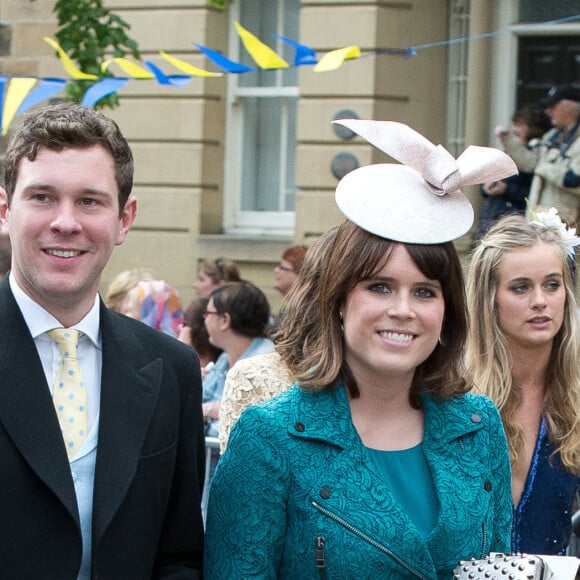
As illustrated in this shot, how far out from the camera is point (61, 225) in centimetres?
296

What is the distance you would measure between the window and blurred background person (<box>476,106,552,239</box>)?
2.94 metres

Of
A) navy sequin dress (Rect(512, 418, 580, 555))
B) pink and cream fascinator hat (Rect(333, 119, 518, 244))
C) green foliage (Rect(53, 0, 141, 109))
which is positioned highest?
green foliage (Rect(53, 0, 141, 109))

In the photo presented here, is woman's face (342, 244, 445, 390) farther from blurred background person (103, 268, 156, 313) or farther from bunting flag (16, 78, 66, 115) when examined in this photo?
bunting flag (16, 78, 66, 115)

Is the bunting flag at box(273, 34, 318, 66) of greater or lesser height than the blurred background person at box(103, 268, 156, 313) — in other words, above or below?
above

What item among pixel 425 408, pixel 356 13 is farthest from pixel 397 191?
pixel 356 13

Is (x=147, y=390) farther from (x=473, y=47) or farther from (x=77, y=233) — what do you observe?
(x=473, y=47)

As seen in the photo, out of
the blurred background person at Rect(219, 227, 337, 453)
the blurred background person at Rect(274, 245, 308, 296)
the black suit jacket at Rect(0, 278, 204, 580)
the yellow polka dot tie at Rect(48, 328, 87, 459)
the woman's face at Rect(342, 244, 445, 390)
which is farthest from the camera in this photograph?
the blurred background person at Rect(274, 245, 308, 296)

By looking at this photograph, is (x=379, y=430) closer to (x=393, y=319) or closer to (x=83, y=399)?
(x=393, y=319)

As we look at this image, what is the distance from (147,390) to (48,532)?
43 centimetres

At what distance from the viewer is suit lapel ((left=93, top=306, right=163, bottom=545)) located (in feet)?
9.62

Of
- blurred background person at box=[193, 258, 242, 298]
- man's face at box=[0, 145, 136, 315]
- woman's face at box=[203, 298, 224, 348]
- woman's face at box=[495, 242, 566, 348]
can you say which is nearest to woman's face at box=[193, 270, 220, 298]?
blurred background person at box=[193, 258, 242, 298]

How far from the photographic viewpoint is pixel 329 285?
10.8 ft

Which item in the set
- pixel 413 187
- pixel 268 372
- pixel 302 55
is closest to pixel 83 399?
pixel 413 187

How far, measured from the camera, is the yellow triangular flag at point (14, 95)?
8.61 m
